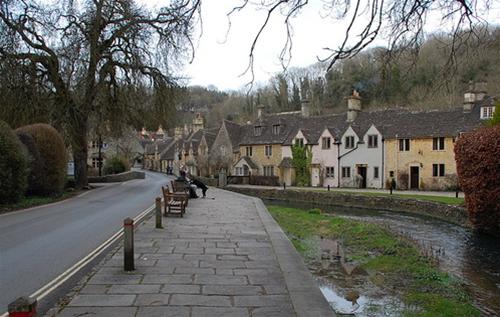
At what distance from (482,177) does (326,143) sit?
104 ft

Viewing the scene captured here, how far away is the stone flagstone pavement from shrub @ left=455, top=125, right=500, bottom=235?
41.4 feet

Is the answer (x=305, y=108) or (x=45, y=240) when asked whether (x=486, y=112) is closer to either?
(x=305, y=108)

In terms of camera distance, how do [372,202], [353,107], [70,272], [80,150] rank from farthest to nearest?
[353,107] < [80,150] < [372,202] < [70,272]

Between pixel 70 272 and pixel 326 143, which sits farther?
pixel 326 143

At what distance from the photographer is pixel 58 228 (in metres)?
14.7

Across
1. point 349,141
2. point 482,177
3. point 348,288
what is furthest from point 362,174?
point 348,288

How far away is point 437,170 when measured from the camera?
43906 mm

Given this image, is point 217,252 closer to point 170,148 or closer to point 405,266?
point 405,266

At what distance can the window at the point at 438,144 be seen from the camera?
43938mm

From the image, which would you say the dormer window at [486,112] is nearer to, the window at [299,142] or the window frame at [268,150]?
the window at [299,142]

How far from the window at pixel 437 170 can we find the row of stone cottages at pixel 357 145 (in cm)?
8

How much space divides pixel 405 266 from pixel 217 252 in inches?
233

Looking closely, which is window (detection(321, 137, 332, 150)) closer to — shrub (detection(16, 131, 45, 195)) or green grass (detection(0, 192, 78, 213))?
green grass (detection(0, 192, 78, 213))

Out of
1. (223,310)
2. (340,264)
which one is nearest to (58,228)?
(340,264)
